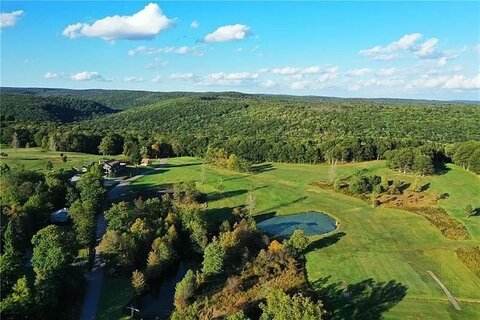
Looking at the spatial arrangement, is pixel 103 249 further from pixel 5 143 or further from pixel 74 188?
pixel 5 143

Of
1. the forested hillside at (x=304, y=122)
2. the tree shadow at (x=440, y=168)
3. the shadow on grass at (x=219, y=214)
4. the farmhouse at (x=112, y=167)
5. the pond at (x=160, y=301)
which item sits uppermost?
the forested hillside at (x=304, y=122)

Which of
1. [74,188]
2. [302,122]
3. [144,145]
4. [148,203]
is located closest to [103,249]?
[148,203]

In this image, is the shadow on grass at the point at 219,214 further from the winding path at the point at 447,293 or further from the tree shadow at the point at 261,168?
the tree shadow at the point at 261,168

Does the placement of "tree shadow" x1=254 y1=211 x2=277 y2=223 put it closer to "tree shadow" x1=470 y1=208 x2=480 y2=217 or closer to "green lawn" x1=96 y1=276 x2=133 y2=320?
"green lawn" x1=96 y1=276 x2=133 y2=320

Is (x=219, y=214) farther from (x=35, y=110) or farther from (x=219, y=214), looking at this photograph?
(x=35, y=110)

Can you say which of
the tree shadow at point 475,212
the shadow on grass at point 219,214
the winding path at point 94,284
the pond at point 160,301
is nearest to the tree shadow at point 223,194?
the shadow on grass at point 219,214

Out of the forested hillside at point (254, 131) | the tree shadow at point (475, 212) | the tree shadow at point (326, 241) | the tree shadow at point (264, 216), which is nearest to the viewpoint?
the tree shadow at point (326, 241)

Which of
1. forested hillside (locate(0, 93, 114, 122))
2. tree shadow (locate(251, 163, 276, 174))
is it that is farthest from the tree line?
forested hillside (locate(0, 93, 114, 122))
